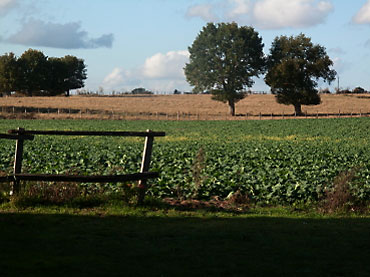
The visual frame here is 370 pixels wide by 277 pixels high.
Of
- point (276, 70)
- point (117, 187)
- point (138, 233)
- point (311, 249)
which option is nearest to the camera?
point (311, 249)

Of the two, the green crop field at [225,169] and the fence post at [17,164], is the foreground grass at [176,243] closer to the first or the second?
the fence post at [17,164]

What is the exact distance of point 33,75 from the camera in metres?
120

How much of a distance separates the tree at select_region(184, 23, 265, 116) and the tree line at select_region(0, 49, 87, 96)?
132ft

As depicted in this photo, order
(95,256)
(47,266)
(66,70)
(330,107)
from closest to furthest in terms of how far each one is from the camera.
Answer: (47,266)
(95,256)
(330,107)
(66,70)

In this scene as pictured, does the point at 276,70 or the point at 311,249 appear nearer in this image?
the point at 311,249

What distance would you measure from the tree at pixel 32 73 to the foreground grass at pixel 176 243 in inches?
4392

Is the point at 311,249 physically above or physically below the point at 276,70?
below

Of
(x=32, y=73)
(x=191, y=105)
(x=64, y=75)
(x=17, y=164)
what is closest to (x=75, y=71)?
(x=64, y=75)

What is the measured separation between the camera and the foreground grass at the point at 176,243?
25.4ft

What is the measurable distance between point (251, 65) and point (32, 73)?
50228 millimetres

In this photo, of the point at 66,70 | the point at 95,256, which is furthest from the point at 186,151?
the point at 66,70

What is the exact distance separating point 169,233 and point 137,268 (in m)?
2.49

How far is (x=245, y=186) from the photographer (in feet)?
50.8

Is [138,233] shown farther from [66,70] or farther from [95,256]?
[66,70]
